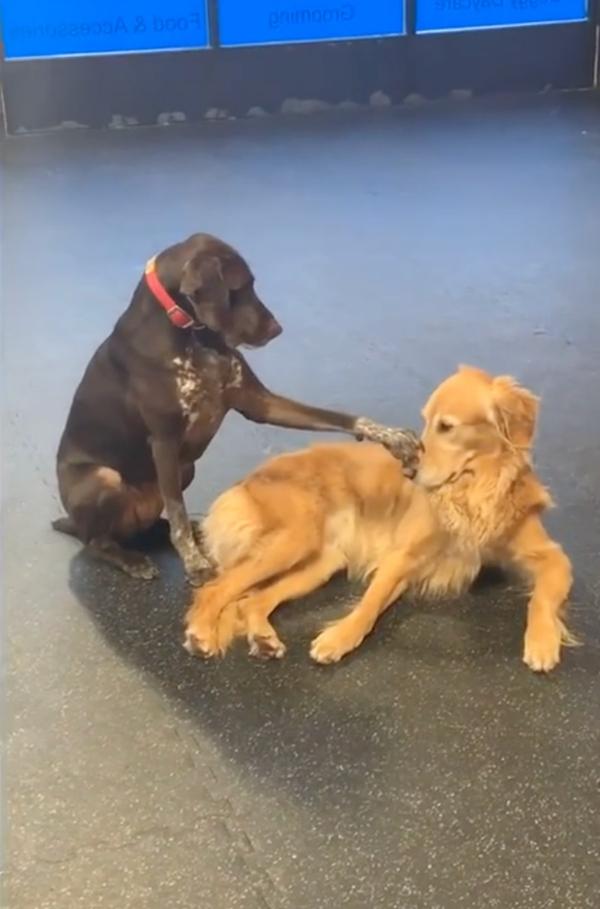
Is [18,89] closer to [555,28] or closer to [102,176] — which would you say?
[102,176]

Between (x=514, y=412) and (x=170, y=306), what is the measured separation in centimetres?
78

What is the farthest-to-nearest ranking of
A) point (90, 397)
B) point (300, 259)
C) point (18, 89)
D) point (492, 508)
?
point (18, 89) < point (300, 259) < point (90, 397) < point (492, 508)

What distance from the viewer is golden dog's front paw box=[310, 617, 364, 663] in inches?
99.3

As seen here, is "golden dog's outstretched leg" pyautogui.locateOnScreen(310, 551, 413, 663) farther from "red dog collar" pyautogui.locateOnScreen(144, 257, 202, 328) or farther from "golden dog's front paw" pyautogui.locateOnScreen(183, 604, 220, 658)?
"red dog collar" pyautogui.locateOnScreen(144, 257, 202, 328)

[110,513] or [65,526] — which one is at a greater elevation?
[110,513]

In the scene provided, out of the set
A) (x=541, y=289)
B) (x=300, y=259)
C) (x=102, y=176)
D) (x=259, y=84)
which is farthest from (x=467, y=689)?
(x=259, y=84)

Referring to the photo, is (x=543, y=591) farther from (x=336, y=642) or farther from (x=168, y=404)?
(x=168, y=404)

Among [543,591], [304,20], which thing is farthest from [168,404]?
[304,20]

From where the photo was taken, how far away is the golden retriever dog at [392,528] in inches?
102

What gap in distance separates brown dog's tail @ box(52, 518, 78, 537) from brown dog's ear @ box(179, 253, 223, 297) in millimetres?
740

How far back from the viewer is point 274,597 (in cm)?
271

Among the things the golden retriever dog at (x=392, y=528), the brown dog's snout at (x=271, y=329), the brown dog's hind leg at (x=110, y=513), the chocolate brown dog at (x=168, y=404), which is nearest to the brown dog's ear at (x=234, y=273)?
the chocolate brown dog at (x=168, y=404)

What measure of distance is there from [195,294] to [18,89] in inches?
208

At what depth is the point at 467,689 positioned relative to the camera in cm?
243
